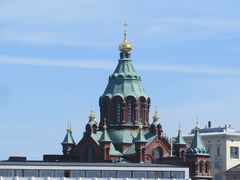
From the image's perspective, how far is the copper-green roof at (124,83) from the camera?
185750 millimetres

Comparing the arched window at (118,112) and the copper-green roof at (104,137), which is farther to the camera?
the arched window at (118,112)

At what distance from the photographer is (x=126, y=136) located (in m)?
184

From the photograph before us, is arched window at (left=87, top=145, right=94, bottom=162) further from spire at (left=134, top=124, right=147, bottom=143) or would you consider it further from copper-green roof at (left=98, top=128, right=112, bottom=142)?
spire at (left=134, top=124, right=147, bottom=143)

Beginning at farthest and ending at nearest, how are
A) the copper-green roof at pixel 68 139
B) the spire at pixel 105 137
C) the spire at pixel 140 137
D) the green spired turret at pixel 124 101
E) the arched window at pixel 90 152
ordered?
the copper-green roof at pixel 68 139
the green spired turret at pixel 124 101
the arched window at pixel 90 152
the spire at pixel 105 137
the spire at pixel 140 137

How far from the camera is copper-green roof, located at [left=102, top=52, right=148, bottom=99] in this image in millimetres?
185750

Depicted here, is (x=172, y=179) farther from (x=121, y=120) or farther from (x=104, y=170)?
(x=121, y=120)

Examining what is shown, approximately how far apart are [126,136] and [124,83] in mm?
9606

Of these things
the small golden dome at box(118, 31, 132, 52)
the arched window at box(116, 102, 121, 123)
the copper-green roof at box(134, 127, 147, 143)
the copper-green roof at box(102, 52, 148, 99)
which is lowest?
the copper-green roof at box(134, 127, 147, 143)

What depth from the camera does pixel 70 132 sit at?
631 ft

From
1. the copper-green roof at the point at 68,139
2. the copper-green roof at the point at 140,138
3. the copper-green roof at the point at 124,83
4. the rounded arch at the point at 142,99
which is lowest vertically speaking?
the copper-green roof at the point at 140,138

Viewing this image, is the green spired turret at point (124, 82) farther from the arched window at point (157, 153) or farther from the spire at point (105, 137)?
the arched window at point (157, 153)

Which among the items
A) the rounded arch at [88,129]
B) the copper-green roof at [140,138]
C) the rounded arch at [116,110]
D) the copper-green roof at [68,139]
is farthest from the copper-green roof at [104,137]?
the copper-green roof at [68,139]

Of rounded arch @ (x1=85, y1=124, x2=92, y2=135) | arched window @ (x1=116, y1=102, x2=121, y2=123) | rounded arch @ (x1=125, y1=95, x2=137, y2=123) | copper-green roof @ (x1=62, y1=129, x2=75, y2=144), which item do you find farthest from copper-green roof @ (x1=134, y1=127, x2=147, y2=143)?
copper-green roof @ (x1=62, y1=129, x2=75, y2=144)

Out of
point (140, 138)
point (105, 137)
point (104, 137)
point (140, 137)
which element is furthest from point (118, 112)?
point (140, 138)
